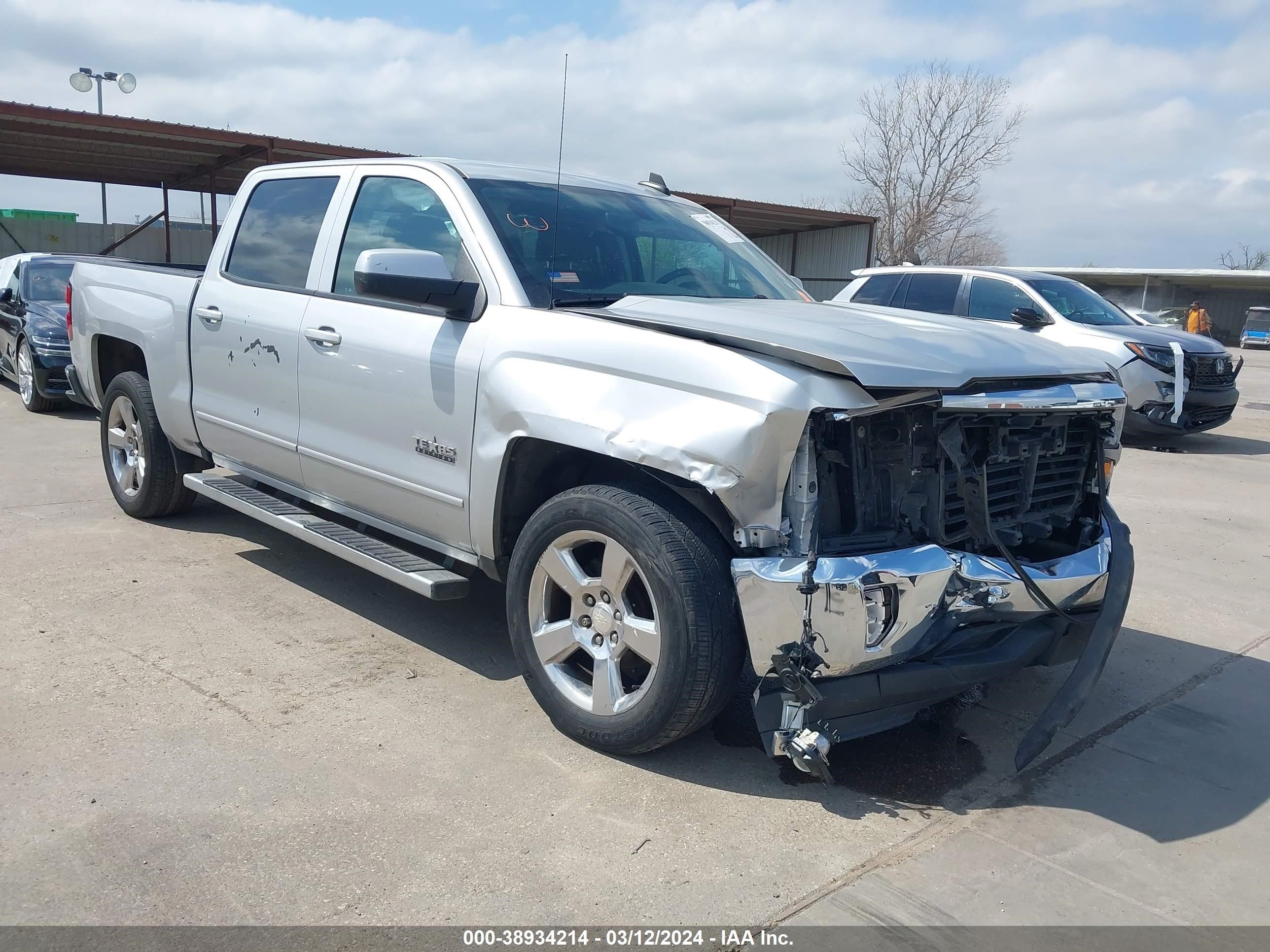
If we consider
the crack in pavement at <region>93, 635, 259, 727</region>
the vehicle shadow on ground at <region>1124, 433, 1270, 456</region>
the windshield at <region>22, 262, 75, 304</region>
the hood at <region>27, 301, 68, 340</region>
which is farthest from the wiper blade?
the windshield at <region>22, 262, 75, 304</region>

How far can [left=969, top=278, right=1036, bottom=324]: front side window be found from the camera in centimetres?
1091

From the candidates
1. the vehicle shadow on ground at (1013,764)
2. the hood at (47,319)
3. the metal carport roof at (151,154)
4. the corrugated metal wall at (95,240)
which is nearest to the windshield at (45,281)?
the hood at (47,319)

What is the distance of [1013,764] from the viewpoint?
358 cm

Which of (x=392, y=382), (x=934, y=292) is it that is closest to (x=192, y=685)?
(x=392, y=382)

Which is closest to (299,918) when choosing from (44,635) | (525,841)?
(525,841)

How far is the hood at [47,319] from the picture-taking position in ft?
34.7

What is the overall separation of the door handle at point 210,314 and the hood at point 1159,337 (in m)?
9.01

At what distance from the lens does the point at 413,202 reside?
4277 millimetres

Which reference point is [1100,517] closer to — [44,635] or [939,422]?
[939,422]

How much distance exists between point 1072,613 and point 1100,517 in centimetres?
54

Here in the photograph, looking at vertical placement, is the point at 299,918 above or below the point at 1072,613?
below

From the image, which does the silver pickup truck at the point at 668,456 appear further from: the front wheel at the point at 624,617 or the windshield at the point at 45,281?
the windshield at the point at 45,281

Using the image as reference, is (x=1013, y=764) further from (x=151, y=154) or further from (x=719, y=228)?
(x=151, y=154)

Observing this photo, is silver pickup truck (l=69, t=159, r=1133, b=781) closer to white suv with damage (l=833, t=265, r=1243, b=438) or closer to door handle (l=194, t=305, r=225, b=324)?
door handle (l=194, t=305, r=225, b=324)
